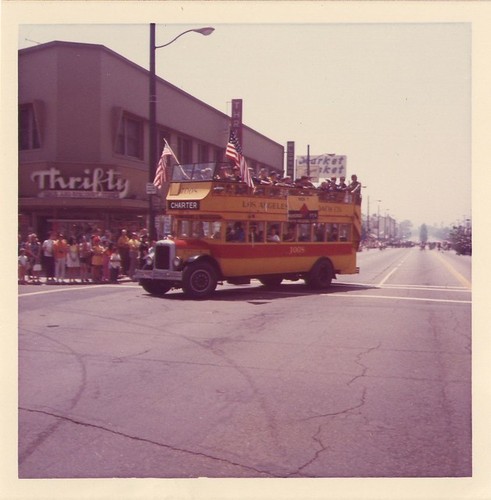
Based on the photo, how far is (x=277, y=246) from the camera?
16422mm

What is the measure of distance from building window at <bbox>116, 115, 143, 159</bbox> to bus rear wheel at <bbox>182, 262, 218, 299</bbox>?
457 inches

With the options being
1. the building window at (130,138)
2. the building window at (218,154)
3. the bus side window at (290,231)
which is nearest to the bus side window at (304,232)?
the bus side window at (290,231)

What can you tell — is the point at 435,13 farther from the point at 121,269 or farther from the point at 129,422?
the point at 121,269

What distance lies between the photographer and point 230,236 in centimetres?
1524

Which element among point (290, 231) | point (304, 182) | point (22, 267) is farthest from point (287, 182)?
point (22, 267)

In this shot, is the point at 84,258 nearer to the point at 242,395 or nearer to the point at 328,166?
the point at 242,395

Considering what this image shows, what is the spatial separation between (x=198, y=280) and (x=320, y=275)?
15.4ft

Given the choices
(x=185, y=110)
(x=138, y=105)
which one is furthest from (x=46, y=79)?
(x=185, y=110)

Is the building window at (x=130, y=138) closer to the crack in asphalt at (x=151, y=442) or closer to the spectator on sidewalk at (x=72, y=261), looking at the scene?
the spectator on sidewalk at (x=72, y=261)

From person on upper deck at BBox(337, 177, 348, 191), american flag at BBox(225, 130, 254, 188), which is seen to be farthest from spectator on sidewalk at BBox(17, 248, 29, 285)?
person on upper deck at BBox(337, 177, 348, 191)

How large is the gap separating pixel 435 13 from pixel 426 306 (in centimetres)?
937

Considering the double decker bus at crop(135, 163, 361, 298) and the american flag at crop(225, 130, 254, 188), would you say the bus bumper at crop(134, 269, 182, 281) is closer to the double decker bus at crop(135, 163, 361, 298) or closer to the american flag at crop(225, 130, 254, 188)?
the double decker bus at crop(135, 163, 361, 298)

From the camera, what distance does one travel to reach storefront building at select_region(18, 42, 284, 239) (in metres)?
20.9

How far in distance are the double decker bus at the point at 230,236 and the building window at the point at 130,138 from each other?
969 cm
